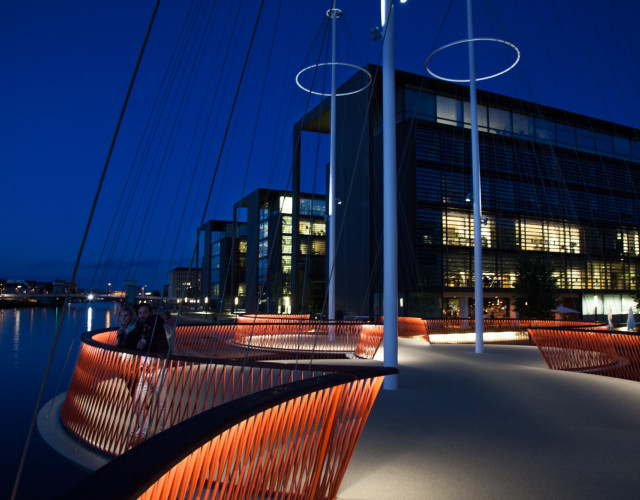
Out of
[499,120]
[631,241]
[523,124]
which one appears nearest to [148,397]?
[499,120]

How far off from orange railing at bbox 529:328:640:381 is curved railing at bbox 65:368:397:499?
32.4ft

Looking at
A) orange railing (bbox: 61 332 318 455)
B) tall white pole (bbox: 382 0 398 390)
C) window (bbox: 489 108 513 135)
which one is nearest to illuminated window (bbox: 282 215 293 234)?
window (bbox: 489 108 513 135)

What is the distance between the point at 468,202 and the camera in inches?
1612

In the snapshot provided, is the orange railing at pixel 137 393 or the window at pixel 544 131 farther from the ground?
the window at pixel 544 131

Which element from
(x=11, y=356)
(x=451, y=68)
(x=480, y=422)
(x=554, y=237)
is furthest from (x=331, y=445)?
(x=451, y=68)

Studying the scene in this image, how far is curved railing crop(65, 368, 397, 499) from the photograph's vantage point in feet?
6.21

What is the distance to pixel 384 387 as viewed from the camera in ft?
31.7

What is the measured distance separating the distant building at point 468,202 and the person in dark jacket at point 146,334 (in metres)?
29.7

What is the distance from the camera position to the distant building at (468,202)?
3909cm

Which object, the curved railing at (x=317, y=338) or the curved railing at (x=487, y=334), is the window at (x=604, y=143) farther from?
the curved railing at (x=317, y=338)

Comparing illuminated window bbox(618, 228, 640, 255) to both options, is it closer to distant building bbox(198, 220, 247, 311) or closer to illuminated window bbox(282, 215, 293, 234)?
illuminated window bbox(282, 215, 293, 234)

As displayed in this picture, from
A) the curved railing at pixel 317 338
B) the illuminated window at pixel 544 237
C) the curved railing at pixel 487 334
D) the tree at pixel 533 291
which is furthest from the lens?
the illuminated window at pixel 544 237

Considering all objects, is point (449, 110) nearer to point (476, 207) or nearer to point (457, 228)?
point (457, 228)

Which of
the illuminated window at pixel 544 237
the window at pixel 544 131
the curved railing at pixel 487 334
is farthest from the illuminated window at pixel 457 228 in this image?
the curved railing at pixel 487 334
